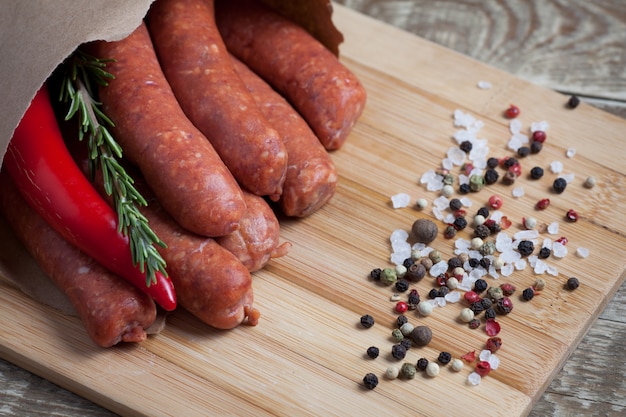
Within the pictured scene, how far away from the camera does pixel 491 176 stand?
→ 131 inches

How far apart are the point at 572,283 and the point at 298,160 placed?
0.99 metres

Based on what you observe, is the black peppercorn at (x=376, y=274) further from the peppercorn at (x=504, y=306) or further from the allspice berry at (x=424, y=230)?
the peppercorn at (x=504, y=306)

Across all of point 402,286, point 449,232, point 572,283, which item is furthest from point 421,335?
point 572,283

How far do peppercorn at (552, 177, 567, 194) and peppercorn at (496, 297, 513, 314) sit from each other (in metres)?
0.58

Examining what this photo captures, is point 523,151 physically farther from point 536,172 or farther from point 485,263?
point 485,263

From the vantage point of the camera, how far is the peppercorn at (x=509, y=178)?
3.33m

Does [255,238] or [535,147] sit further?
A: [535,147]

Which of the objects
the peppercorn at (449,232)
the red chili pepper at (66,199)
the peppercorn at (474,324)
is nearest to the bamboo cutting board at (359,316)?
the peppercorn at (474,324)

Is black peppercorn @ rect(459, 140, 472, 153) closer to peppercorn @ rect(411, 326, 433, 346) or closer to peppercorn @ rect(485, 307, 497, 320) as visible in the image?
peppercorn @ rect(485, 307, 497, 320)

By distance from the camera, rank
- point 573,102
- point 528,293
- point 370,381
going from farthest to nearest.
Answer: point 573,102, point 528,293, point 370,381

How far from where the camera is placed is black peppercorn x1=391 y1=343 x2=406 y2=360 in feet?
9.18

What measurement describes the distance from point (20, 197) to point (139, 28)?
706mm

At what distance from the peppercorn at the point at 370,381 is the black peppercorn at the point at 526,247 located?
2.43 ft

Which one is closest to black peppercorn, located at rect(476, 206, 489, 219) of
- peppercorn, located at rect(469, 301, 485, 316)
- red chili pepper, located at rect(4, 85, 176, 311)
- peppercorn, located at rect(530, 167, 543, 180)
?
peppercorn, located at rect(530, 167, 543, 180)
